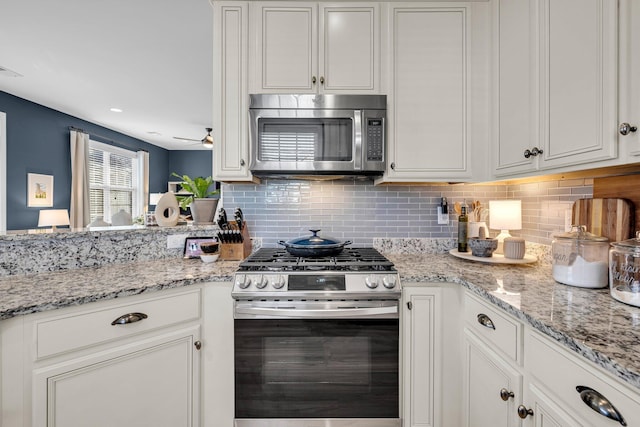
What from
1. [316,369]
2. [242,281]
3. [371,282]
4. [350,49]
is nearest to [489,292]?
[371,282]

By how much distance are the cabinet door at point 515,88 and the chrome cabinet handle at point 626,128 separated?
0.37m

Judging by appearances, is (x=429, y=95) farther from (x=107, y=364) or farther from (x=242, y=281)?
(x=107, y=364)

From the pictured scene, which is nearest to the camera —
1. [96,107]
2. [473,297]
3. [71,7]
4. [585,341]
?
[585,341]

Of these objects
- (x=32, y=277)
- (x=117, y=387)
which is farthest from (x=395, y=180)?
(x=32, y=277)

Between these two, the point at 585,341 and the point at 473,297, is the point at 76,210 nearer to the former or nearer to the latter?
the point at 473,297

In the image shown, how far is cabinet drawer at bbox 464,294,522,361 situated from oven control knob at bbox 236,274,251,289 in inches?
38.9

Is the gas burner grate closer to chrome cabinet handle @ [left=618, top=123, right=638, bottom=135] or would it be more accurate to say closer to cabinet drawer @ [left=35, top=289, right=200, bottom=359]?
cabinet drawer @ [left=35, top=289, right=200, bottom=359]

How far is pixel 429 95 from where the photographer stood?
1.79m

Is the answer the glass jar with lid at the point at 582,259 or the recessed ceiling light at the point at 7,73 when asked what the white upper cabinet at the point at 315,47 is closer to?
the glass jar with lid at the point at 582,259

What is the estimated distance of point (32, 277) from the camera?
4.71 feet

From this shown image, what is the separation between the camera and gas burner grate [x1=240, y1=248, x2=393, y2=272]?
1.51 meters

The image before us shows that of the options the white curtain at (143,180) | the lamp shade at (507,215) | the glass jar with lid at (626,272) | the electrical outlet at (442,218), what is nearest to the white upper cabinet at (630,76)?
the glass jar with lid at (626,272)

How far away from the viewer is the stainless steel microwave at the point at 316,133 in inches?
69.0

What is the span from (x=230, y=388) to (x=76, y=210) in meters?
5.08
